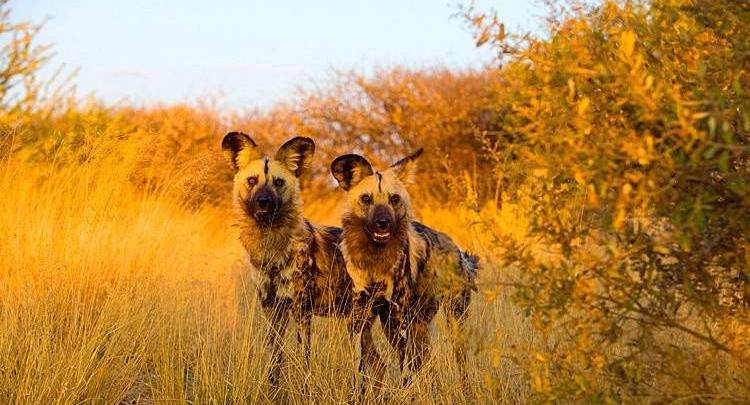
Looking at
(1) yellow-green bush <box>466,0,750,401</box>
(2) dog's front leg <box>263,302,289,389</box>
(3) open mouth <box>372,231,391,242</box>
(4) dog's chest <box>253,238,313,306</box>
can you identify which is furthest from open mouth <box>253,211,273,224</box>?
(1) yellow-green bush <box>466,0,750,401</box>

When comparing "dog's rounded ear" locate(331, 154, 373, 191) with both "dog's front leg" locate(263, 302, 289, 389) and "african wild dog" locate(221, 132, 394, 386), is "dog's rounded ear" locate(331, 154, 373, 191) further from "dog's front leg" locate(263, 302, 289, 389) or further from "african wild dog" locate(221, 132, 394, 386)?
"dog's front leg" locate(263, 302, 289, 389)

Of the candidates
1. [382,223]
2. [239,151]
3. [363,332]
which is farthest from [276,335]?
[239,151]

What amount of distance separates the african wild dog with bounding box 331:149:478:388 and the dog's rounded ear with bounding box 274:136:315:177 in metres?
0.39

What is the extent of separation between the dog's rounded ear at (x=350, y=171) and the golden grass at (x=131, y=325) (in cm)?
80

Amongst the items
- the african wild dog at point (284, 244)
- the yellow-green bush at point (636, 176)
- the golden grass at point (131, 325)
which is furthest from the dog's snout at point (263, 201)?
the yellow-green bush at point (636, 176)

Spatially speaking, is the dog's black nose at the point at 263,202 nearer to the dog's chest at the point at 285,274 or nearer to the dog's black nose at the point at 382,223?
the dog's chest at the point at 285,274

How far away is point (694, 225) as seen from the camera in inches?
84.3

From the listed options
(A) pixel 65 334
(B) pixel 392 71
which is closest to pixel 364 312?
(A) pixel 65 334

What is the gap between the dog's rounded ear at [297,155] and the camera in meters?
5.36

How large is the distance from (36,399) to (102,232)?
2189mm

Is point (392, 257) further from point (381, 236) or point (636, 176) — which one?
point (636, 176)

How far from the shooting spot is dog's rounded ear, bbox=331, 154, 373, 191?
5027mm

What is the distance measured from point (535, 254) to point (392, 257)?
0.97m

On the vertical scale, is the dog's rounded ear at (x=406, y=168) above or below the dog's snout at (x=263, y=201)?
above
